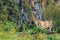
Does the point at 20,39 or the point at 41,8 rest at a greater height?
the point at 20,39

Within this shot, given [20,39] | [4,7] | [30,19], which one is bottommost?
[30,19]

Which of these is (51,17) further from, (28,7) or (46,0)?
(46,0)

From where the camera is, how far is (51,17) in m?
21.8

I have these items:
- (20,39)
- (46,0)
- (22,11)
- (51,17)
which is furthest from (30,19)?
(20,39)

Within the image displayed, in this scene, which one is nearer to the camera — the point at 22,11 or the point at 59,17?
the point at 59,17

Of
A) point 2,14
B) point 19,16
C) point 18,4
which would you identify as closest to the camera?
point 2,14

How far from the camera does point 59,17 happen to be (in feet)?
68.3

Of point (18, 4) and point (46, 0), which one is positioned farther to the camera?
point (46, 0)

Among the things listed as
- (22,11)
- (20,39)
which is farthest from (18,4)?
(20,39)

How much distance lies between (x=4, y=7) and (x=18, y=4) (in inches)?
128

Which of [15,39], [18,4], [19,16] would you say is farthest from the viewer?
[18,4]

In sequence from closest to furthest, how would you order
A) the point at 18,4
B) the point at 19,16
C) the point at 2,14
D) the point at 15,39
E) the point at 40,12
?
the point at 15,39 → the point at 2,14 → the point at 19,16 → the point at 18,4 → the point at 40,12

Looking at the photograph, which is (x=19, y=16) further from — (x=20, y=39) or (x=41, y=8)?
(x=20, y=39)

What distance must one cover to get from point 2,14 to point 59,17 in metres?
4.43
